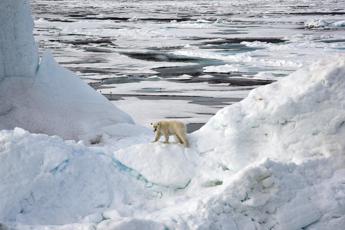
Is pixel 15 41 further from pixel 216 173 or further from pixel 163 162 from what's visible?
pixel 216 173

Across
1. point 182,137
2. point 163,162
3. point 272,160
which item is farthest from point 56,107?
point 272,160

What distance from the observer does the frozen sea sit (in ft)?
48.7

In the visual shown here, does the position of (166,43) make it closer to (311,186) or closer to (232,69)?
(232,69)

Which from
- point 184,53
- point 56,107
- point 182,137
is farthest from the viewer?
point 184,53

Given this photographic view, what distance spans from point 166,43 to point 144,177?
2337cm

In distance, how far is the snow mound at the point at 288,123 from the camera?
525 cm

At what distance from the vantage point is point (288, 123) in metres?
5.40

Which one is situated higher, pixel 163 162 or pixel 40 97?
pixel 163 162

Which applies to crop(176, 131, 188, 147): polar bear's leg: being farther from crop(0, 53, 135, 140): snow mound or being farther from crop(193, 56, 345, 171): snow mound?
crop(0, 53, 135, 140): snow mound

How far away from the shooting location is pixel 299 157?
516cm

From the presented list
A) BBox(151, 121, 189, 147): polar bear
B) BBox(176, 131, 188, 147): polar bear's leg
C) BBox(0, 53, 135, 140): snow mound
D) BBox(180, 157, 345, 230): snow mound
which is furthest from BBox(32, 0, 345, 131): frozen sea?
BBox(180, 157, 345, 230): snow mound

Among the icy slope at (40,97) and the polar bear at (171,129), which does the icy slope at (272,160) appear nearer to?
the polar bear at (171,129)

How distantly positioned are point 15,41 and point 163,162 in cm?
615

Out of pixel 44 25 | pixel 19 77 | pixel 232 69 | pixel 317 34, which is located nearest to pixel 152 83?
pixel 232 69
